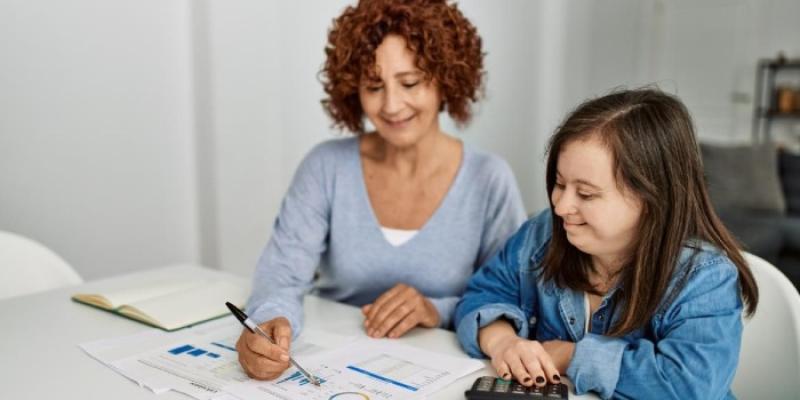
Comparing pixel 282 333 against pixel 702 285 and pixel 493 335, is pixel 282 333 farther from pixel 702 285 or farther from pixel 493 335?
pixel 702 285

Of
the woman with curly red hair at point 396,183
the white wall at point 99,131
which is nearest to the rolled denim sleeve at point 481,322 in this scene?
the woman with curly red hair at point 396,183

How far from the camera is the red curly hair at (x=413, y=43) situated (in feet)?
4.69

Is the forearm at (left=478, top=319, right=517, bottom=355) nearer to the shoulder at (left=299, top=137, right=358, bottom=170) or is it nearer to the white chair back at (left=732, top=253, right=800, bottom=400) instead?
the white chair back at (left=732, top=253, right=800, bottom=400)

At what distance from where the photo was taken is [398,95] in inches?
55.6

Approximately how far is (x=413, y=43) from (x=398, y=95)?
0.36 ft

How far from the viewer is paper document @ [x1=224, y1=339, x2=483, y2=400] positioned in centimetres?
94

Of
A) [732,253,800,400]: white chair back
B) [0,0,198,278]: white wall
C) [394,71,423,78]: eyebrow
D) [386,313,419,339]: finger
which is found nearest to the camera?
[732,253,800,400]: white chair back

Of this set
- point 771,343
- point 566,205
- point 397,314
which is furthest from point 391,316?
point 771,343

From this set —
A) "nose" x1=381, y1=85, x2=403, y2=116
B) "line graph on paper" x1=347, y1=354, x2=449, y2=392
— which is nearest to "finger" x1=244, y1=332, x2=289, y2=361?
"line graph on paper" x1=347, y1=354, x2=449, y2=392

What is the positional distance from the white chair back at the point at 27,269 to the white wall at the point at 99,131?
0.68m

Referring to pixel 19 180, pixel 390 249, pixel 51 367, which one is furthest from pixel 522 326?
pixel 19 180

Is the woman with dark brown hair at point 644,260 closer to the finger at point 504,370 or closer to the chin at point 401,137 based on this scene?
the finger at point 504,370

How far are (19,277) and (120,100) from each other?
104 centimetres

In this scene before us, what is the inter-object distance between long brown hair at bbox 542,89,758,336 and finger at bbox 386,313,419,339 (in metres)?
0.34
